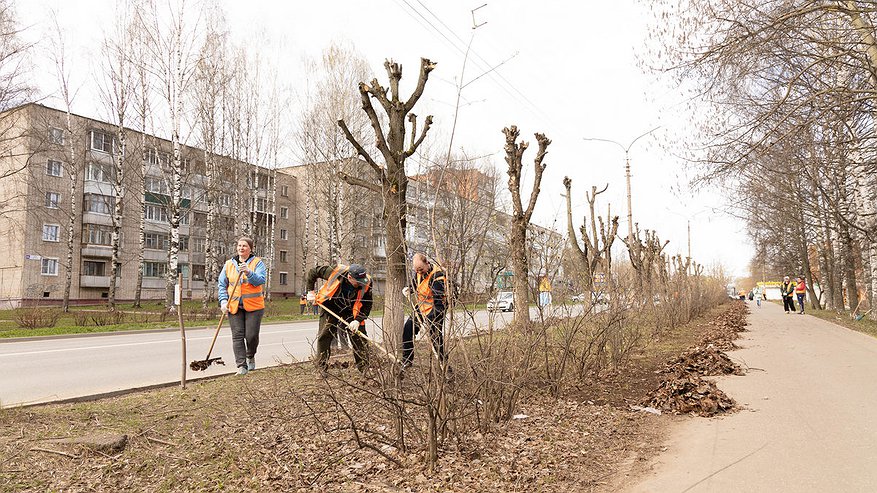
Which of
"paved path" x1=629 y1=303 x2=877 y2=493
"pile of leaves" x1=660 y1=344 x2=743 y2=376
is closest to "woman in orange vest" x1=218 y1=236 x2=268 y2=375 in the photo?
"paved path" x1=629 y1=303 x2=877 y2=493

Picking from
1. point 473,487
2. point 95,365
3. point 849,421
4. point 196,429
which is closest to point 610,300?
point 849,421

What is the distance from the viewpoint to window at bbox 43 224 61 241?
1485 inches

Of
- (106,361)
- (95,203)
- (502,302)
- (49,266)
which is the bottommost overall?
(106,361)

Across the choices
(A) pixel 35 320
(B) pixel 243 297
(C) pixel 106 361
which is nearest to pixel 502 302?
(B) pixel 243 297

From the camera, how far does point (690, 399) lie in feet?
20.2

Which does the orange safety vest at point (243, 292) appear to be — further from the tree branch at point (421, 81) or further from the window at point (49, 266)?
the window at point (49, 266)

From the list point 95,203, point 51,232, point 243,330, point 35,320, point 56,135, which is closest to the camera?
point 243,330

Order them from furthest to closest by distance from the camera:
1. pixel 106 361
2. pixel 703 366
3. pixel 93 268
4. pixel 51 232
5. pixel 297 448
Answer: pixel 93 268
pixel 51 232
pixel 106 361
pixel 703 366
pixel 297 448

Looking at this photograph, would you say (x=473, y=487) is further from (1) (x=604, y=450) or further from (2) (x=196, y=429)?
(2) (x=196, y=429)

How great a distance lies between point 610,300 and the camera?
7855 mm

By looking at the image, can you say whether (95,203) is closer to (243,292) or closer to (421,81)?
(243,292)

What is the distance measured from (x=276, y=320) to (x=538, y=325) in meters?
20.3

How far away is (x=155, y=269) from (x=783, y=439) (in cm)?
4727

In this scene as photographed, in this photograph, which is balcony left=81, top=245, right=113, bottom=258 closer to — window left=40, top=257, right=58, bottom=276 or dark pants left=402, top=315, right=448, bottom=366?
window left=40, top=257, right=58, bottom=276
